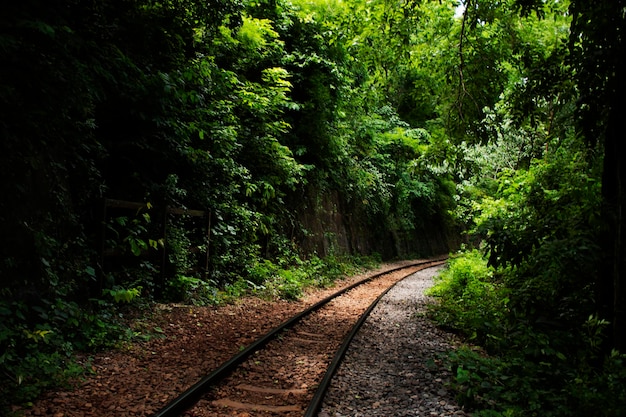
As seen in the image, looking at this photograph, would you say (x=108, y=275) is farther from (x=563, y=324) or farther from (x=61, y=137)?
(x=563, y=324)

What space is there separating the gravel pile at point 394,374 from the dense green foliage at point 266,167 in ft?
1.36

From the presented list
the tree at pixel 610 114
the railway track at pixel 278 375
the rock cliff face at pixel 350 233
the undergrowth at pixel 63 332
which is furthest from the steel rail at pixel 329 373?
the rock cliff face at pixel 350 233

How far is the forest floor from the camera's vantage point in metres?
3.89

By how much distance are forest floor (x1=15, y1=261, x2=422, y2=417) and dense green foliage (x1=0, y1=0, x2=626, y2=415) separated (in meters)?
0.29

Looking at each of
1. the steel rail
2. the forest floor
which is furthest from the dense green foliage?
the steel rail

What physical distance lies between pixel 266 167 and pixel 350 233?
29.1 ft

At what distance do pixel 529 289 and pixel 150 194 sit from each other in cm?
682

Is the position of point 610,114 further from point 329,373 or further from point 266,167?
point 266,167

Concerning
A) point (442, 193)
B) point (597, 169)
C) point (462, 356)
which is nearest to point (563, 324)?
point (462, 356)

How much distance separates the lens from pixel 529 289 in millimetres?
5012

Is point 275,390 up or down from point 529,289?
down

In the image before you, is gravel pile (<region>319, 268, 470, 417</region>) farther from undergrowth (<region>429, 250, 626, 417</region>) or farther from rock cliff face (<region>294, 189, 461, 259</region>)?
rock cliff face (<region>294, 189, 461, 259</region>)

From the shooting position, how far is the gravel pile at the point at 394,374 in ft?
13.6

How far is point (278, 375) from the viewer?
194 inches
